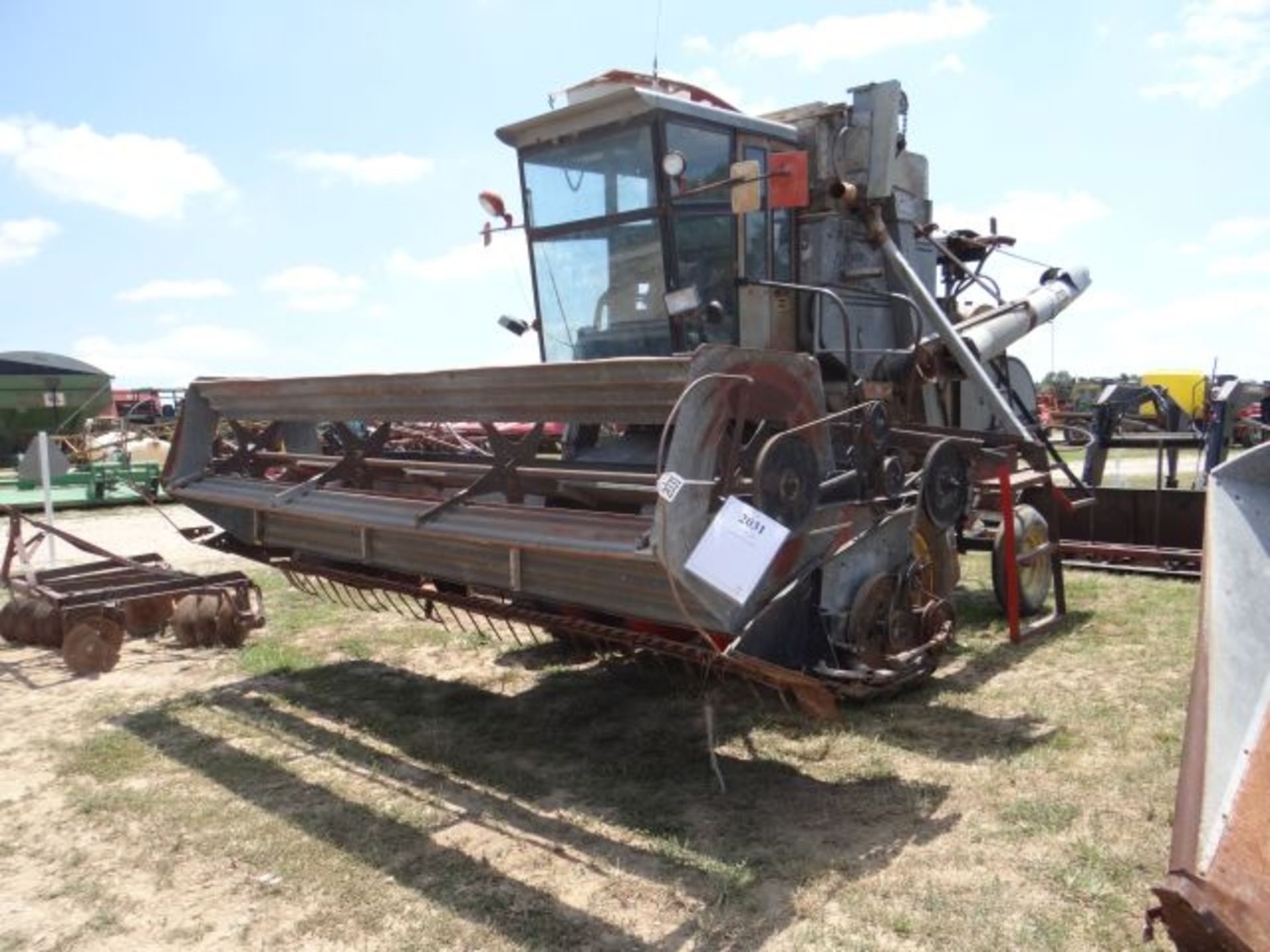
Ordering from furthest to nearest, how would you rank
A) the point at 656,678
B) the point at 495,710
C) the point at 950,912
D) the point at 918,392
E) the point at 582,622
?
the point at 918,392
the point at 656,678
the point at 495,710
the point at 582,622
the point at 950,912

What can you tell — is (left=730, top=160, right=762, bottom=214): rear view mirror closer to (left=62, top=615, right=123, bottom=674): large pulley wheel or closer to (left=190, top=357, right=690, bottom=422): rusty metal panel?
(left=190, top=357, right=690, bottom=422): rusty metal panel

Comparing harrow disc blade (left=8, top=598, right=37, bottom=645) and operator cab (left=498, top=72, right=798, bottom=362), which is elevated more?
operator cab (left=498, top=72, right=798, bottom=362)

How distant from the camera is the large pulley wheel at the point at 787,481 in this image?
3254mm

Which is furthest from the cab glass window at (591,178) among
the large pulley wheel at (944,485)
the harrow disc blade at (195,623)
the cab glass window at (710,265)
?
the harrow disc blade at (195,623)

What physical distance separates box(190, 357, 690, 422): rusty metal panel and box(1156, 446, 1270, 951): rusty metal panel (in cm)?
159

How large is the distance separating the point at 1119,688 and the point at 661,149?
11.3ft

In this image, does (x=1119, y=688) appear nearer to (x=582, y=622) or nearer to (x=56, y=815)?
(x=582, y=622)

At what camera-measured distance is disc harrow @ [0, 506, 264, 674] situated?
5750 mm

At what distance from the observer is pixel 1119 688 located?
16.2 feet

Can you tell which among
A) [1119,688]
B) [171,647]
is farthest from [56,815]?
[1119,688]

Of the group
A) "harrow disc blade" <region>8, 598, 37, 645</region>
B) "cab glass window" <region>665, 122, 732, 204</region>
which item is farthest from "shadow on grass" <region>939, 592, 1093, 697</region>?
"harrow disc blade" <region>8, 598, 37, 645</region>

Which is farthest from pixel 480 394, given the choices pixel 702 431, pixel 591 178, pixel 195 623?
pixel 195 623

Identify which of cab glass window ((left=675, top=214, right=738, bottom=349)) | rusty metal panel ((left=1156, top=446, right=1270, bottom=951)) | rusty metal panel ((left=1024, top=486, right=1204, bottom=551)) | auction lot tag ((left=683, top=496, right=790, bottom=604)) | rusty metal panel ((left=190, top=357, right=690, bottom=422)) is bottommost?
rusty metal panel ((left=1024, top=486, right=1204, bottom=551))

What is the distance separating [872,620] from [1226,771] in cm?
193
